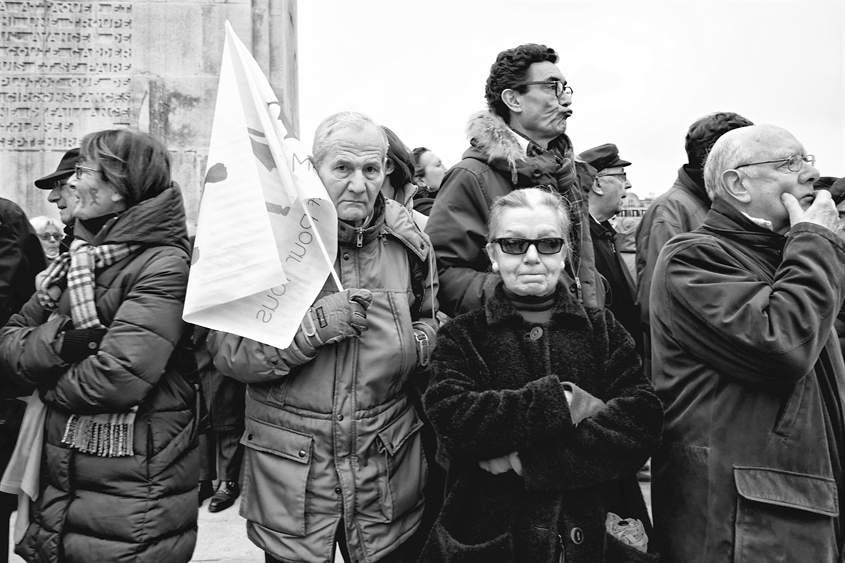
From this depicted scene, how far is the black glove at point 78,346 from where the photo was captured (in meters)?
2.48

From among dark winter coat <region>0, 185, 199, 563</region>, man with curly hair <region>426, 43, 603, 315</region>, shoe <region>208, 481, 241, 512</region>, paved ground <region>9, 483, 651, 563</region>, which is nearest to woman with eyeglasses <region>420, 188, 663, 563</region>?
man with curly hair <region>426, 43, 603, 315</region>

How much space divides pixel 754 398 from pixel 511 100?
1.69m

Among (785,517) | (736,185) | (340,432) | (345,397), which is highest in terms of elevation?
(736,185)

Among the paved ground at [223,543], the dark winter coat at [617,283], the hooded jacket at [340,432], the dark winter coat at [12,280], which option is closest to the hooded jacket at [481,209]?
the hooded jacket at [340,432]

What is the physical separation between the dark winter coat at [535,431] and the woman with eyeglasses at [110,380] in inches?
38.1

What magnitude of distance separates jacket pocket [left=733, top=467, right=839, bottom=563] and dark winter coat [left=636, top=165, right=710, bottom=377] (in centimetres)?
163

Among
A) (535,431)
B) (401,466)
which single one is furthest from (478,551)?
(401,466)

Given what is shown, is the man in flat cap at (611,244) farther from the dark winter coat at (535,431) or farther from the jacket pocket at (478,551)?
the jacket pocket at (478,551)

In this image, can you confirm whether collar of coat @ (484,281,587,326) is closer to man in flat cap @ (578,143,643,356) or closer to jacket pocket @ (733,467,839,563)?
jacket pocket @ (733,467,839,563)

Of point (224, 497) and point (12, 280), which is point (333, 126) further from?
point (224, 497)

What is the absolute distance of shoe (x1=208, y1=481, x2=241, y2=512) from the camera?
4770 millimetres

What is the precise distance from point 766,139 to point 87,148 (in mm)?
2343

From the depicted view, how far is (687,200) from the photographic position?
392cm

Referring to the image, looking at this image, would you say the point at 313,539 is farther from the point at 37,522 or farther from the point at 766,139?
the point at 766,139
